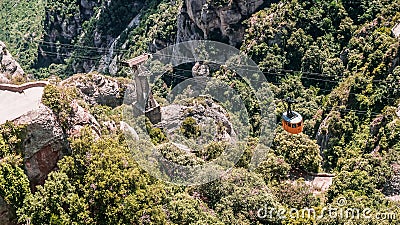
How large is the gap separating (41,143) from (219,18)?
48.5m

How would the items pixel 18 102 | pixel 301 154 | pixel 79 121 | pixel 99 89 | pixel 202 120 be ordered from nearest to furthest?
pixel 18 102, pixel 79 121, pixel 99 89, pixel 301 154, pixel 202 120

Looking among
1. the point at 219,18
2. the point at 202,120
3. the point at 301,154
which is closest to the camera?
the point at 301,154

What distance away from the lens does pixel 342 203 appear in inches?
1275

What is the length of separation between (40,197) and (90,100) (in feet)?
45.8

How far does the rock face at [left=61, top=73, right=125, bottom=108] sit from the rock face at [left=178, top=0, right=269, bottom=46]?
32198 millimetres

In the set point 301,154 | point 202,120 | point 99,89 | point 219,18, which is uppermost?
point 99,89

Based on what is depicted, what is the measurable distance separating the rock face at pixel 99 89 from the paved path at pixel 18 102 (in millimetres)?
8207

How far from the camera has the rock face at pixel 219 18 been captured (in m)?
70.8

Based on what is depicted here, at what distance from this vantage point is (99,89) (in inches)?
1563

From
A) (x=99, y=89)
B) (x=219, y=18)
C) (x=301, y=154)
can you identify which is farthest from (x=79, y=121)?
(x=219, y=18)

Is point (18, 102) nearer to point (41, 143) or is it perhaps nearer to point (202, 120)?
point (41, 143)

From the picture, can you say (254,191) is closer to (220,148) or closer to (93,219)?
(220,148)

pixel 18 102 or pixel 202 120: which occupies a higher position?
pixel 18 102

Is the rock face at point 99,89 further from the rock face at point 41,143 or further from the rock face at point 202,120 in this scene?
the rock face at point 41,143
